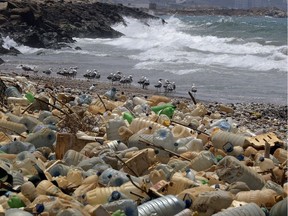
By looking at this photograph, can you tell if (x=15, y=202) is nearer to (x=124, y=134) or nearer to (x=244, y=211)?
(x=244, y=211)

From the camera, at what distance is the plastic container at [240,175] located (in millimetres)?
6371

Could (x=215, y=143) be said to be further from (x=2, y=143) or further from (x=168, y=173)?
(x=2, y=143)

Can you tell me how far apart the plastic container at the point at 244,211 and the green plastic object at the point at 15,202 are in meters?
1.71

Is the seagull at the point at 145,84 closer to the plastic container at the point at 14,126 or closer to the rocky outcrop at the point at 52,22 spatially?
the plastic container at the point at 14,126

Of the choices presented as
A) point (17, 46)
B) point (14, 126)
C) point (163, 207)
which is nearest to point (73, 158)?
point (14, 126)

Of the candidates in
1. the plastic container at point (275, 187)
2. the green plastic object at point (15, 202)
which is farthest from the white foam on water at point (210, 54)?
the green plastic object at point (15, 202)

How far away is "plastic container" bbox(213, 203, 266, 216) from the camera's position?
528cm

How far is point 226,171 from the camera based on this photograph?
6.49 metres

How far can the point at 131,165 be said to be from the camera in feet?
22.4

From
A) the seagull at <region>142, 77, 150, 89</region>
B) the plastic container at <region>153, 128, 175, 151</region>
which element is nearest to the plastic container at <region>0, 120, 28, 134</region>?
the plastic container at <region>153, 128, 175, 151</region>

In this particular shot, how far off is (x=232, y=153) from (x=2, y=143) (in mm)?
2929

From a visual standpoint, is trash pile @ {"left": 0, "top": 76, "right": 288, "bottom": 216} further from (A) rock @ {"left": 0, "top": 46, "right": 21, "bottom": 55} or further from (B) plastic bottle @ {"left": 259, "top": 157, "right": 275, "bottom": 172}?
(A) rock @ {"left": 0, "top": 46, "right": 21, "bottom": 55}

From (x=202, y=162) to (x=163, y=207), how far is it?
191 cm

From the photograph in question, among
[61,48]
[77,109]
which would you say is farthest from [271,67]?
[77,109]
